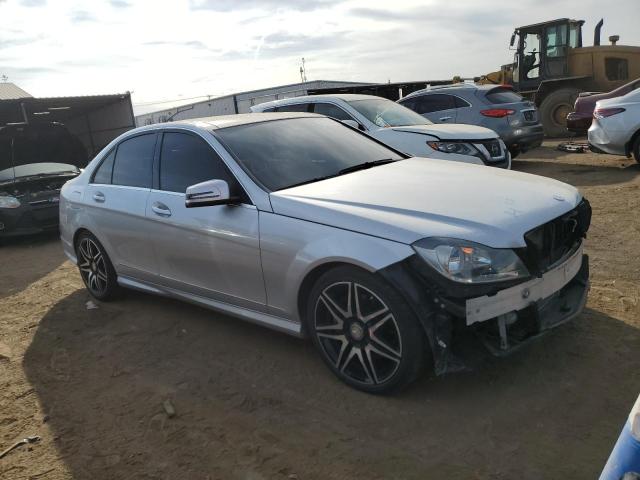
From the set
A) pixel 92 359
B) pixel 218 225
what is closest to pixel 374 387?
pixel 218 225

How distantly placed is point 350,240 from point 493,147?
5.43 meters

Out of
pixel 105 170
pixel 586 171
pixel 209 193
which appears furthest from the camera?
pixel 586 171

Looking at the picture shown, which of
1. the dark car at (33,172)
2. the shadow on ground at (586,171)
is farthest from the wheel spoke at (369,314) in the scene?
the dark car at (33,172)

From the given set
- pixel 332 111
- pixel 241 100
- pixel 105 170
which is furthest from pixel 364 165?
pixel 241 100

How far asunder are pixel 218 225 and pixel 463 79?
725 inches

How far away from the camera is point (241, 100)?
82.0 feet

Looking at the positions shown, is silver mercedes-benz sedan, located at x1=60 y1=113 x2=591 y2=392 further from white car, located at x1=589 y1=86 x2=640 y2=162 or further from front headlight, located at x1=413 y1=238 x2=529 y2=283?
white car, located at x1=589 y1=86 x2=640 y2=162

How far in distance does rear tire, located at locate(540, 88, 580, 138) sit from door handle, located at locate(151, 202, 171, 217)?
14.0 m

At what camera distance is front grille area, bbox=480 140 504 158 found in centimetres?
760

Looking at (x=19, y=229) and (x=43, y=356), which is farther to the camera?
(x=19, y=229)

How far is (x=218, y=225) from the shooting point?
11.8ft

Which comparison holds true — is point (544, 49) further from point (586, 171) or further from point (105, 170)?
point (105, 170)

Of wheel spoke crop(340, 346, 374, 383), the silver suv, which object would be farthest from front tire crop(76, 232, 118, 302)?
the silver suv

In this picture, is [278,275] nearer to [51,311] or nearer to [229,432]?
[229,432]
